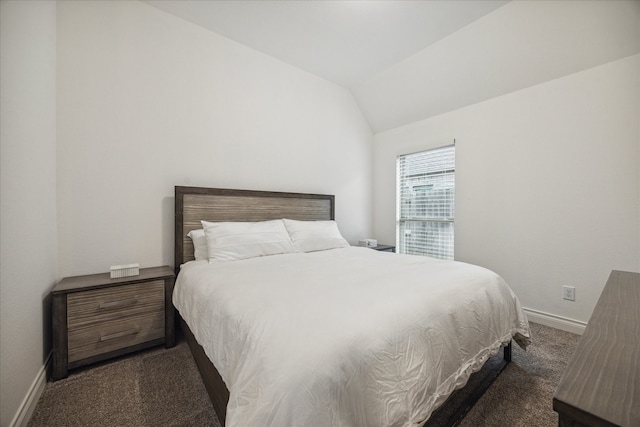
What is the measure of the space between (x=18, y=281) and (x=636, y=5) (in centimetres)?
425

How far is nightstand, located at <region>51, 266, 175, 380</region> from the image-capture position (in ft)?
5.41

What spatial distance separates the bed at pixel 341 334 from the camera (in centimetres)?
80

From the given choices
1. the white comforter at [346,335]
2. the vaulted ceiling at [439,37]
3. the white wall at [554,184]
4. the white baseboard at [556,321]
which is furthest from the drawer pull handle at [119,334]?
the white baseboard at [556,321]

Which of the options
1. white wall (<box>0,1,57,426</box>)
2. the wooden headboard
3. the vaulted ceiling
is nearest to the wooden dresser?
white wall (<box>0,1,57,426</box>)

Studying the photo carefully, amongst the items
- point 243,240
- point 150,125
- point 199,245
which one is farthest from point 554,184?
point 150,125

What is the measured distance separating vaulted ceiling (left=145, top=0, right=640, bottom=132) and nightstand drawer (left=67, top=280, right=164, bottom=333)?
243 centimetres

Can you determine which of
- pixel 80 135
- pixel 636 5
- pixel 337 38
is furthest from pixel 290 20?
pixel 636 5

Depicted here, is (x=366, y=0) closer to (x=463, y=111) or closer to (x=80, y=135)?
(x=463, y=111)

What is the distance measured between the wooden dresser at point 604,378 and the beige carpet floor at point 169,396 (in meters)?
0.82

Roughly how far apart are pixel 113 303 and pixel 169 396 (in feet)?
2.55

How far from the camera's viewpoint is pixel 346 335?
2.97 ft

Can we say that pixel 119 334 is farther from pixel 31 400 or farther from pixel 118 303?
pixel 31 400

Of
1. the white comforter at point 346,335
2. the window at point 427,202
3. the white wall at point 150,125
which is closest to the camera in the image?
the white comforter at point 346,335

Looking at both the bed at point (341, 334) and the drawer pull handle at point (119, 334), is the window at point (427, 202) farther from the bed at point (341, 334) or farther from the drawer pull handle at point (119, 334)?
the drawer pull handle at point (119, 334)
